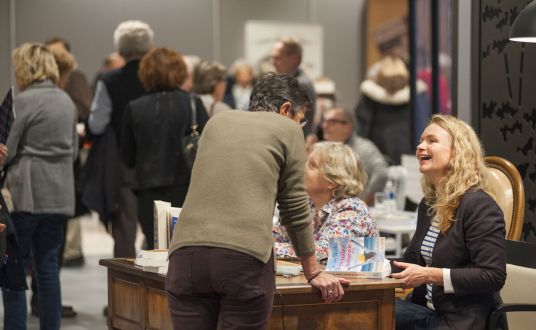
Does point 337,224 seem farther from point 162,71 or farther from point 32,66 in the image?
point 32,66

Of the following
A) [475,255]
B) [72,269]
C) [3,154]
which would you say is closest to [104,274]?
[72,269]

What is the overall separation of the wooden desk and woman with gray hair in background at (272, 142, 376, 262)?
0.41 metres

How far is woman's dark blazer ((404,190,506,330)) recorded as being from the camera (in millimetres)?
3350

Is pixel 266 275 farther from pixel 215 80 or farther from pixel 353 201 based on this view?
pixel 215 80

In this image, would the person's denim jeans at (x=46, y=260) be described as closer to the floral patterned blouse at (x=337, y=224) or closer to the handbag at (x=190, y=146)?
the handbag at (x=190, y=146)

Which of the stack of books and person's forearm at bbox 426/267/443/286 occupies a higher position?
the stack of books

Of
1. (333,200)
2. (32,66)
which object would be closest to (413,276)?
(333,200)

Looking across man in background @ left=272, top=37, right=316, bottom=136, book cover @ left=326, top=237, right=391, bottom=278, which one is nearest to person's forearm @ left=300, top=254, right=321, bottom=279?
book cover @ left=326, top=237, right=391, bottom=278

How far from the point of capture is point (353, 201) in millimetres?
3852

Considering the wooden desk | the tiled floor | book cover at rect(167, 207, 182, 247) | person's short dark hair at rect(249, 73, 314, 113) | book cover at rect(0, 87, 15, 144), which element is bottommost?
the tiled floor

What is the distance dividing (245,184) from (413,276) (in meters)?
0.83

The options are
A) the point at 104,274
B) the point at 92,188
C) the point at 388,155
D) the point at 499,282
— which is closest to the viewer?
the point at 499,282

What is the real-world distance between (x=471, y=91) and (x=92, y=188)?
2379mm

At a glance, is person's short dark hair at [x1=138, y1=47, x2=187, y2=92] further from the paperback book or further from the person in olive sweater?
the person in olive sweater
